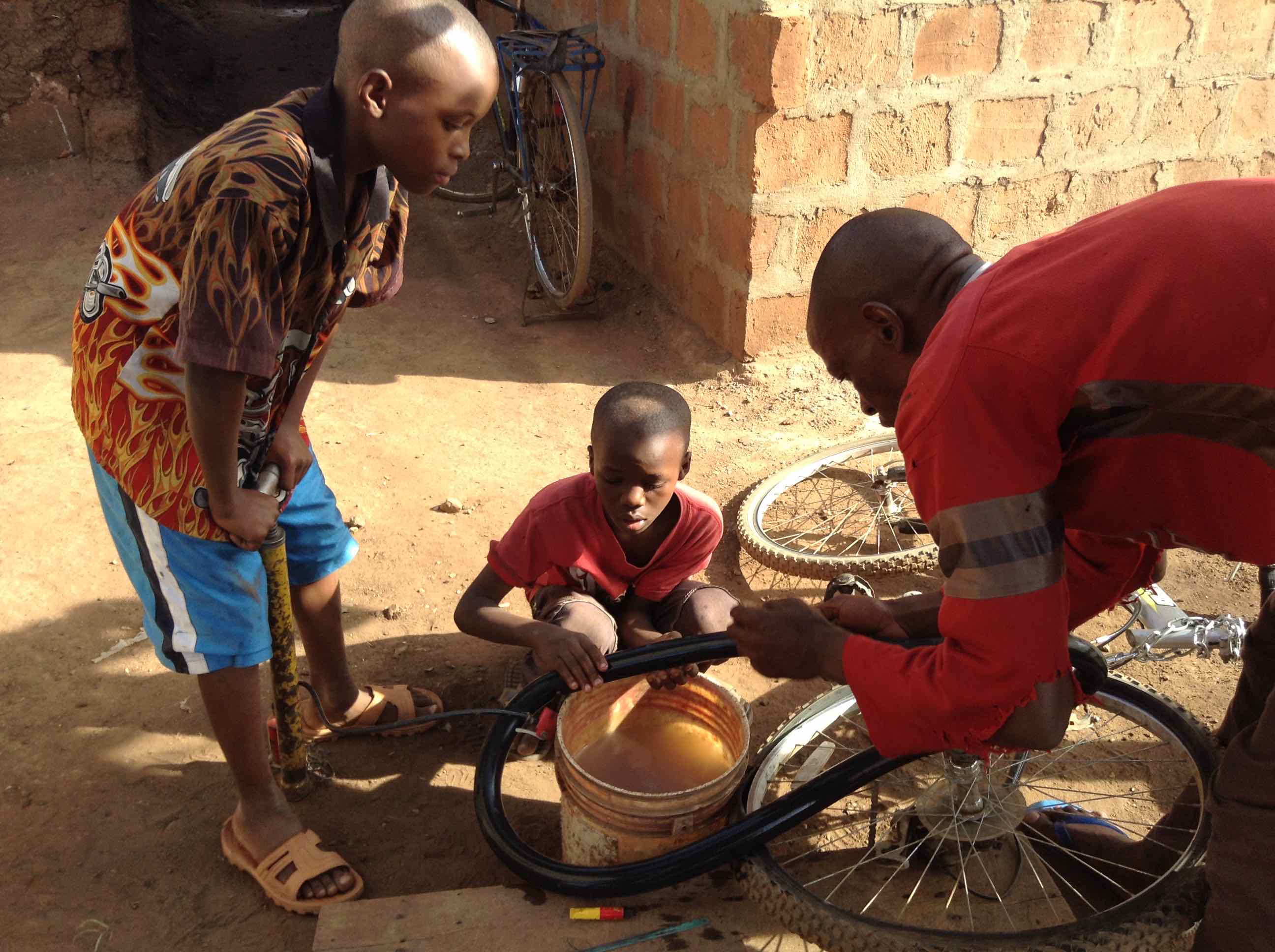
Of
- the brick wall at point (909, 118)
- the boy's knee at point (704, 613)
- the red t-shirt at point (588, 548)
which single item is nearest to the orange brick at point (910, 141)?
the brick wall at point (909, 118)

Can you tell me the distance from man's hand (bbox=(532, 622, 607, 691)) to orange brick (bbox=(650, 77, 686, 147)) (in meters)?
3.20

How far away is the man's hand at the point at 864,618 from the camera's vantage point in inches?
88.0

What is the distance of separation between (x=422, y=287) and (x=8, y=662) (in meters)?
3.32

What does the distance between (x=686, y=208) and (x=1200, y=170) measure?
247 cm

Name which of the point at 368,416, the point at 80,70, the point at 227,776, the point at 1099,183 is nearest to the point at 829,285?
the point at 227,776

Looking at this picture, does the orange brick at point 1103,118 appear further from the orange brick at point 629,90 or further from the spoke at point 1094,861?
the spoke at point 1094,861

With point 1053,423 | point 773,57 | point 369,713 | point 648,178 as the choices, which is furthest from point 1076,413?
point 648,178

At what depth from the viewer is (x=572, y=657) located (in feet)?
7.88

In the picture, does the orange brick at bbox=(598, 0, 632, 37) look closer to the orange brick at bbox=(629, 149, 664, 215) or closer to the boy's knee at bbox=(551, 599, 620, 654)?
the orange brick at bbox=(629, 149, 664, 215)

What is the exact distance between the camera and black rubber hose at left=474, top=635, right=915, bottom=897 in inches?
85.3

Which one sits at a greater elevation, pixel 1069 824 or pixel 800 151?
pixel 800 151

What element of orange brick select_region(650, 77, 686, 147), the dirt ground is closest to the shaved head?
the dirt ground

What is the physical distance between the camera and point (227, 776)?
9.28 ft

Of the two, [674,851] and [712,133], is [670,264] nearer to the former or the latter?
[712,133]
